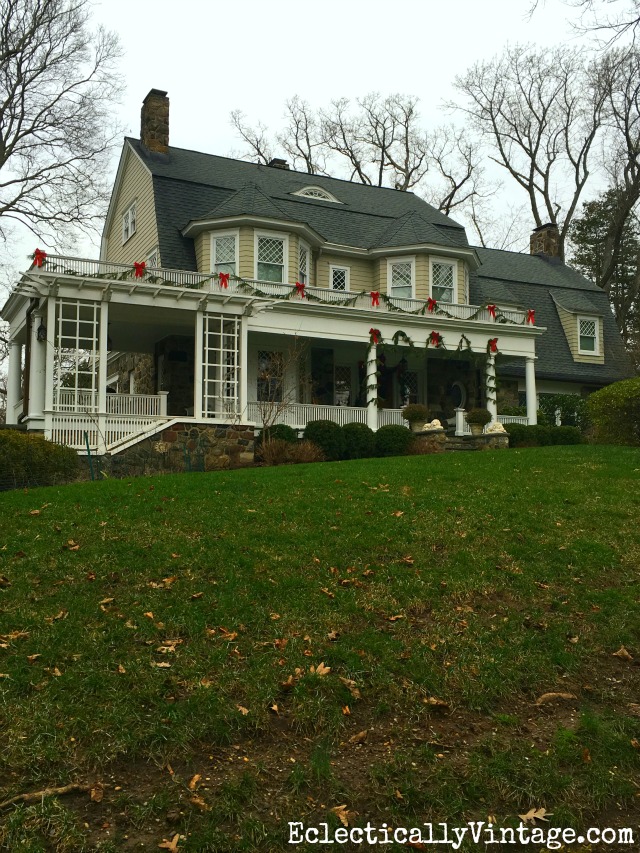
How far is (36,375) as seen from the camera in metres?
17.8

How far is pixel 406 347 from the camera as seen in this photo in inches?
891

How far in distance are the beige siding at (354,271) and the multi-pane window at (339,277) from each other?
0.39 feet

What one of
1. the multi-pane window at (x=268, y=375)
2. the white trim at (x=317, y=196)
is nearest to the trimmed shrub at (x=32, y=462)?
the multi-pane window at (x=268, y=375)

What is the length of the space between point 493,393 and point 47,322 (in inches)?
481

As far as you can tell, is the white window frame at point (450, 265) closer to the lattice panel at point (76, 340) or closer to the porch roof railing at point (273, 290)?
the porch roof railing at point (273, 290)

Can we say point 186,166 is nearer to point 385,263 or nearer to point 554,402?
point 385,263

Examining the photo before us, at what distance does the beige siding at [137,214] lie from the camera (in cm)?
2395

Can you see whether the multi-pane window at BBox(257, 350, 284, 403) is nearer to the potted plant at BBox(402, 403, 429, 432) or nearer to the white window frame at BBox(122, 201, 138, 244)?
the potted plant at BBox(402, 403, 429, 432)

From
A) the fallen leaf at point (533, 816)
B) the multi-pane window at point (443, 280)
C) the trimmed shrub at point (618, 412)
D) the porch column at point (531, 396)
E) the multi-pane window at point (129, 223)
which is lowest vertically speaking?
the fallen leaf at point (533, 816)

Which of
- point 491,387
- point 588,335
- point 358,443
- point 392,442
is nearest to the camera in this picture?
point 358,443

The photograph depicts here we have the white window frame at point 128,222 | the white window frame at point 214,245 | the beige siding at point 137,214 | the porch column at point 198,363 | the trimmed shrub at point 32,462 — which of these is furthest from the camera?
the white window frame at point 128,222

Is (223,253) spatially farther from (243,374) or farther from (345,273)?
(243,374)

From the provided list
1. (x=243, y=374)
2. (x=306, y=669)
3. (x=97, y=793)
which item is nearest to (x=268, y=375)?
(x=243, y=374)

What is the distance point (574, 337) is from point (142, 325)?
16.6 meters
